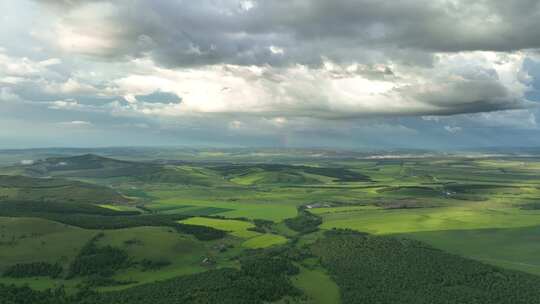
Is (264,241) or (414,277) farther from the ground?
(414,277)

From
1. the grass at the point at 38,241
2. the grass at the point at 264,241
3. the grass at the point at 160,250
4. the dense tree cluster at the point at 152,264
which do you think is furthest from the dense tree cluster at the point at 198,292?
the grass at the point at 264,241

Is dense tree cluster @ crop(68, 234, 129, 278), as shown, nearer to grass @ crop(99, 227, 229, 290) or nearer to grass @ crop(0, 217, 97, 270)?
grass @ crop(99, 227, 229, 290)

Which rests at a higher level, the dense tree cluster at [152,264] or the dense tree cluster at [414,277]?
the dense tree cluster at [414,277]

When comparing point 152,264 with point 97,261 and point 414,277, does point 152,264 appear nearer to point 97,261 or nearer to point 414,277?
point 97,261

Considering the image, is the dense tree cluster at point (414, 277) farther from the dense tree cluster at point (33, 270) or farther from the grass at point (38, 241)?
the grass at point (38, 241)

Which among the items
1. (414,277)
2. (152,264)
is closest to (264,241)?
(152,264)

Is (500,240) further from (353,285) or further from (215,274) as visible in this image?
(215,274)
